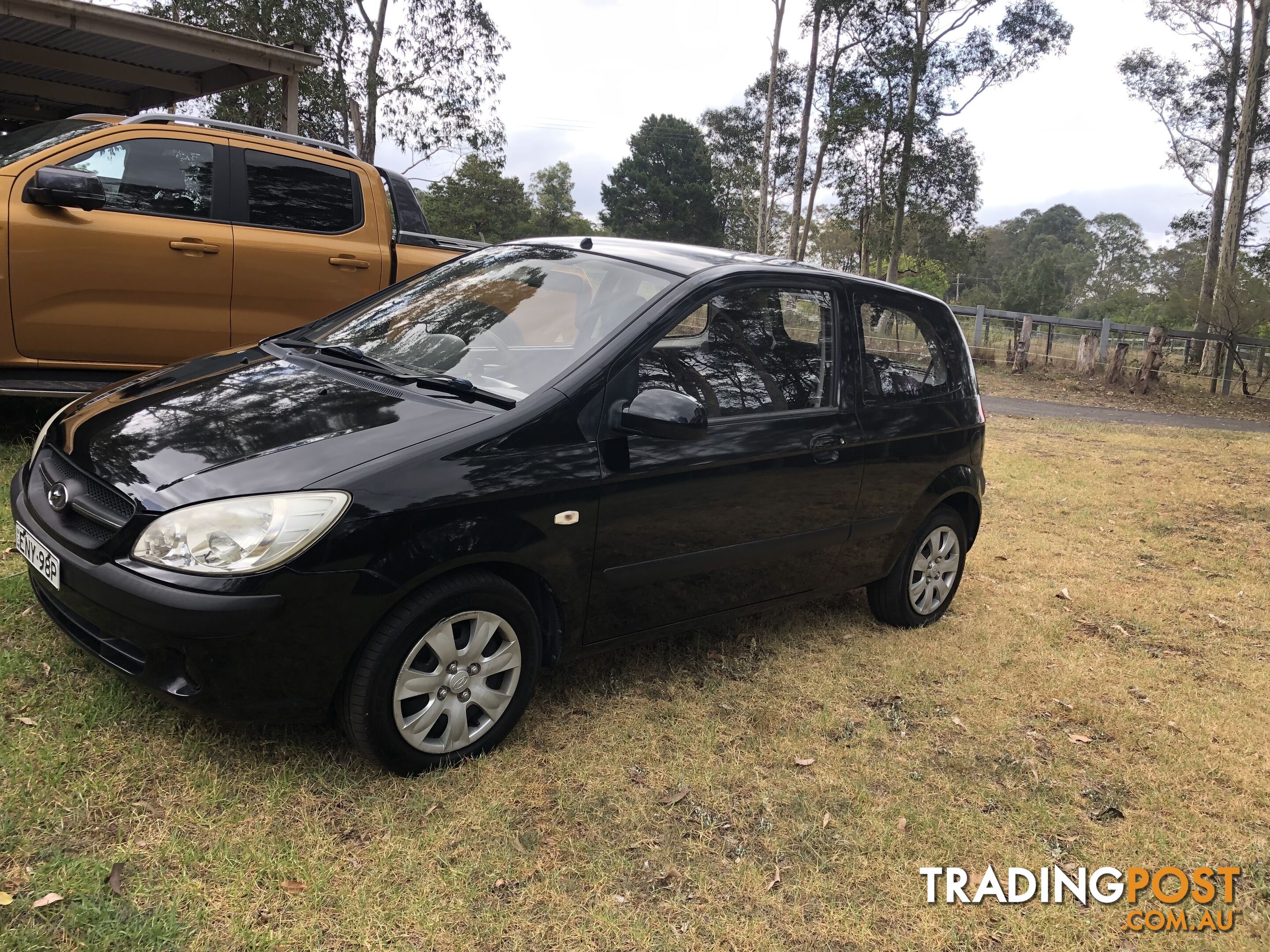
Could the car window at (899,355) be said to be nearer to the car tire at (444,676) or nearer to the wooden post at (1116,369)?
the car tire at (444,676)

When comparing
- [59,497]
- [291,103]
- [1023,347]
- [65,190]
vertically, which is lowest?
[59,497]

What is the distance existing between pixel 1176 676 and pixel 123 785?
4530 millimetres

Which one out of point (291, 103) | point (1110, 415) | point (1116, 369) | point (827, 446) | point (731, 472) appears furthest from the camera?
point (1116, 369)

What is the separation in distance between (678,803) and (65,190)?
165 inches

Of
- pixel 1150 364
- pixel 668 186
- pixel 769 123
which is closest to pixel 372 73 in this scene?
pixel 769 123

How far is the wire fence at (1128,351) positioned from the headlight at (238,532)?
1961 cm

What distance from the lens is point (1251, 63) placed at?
23.0m

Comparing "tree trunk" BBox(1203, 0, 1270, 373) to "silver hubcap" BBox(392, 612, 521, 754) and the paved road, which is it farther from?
"silver hubcap" BBox(392, 612, 521, 754)

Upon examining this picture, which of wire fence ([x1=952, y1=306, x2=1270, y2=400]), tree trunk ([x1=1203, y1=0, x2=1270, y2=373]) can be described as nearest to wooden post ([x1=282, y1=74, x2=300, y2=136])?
wire fence ([x1=952, y1=306, x2=1270, y2=400])

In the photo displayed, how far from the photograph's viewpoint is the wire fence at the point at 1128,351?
20500 mm

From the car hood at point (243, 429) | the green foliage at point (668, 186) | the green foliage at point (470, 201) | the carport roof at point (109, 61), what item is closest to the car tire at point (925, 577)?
the car hood at point (243, 429)

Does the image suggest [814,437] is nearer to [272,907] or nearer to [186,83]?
[272,907]

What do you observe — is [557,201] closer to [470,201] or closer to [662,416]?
[470,201]

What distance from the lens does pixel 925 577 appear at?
461cm
